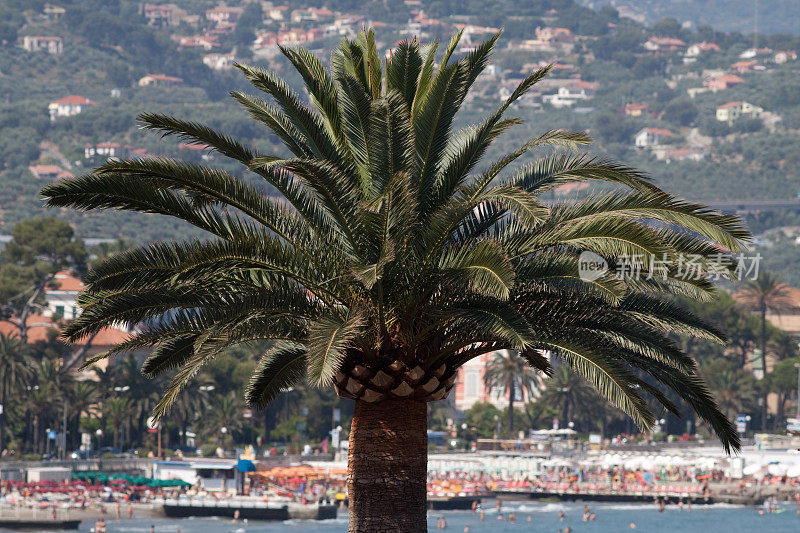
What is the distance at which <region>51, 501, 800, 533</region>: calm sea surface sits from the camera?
282ft

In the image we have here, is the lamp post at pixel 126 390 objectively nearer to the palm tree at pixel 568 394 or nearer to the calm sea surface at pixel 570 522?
the calm sea surface at pixel 570 522

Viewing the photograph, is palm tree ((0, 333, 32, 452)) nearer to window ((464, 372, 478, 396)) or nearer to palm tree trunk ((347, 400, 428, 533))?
window ((464, 372, 478, 396))

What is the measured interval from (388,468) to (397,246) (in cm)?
225

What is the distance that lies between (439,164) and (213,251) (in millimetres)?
2808

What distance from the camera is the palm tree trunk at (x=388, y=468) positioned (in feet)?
46.0

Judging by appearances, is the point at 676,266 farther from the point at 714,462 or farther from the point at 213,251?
the point at 714,462

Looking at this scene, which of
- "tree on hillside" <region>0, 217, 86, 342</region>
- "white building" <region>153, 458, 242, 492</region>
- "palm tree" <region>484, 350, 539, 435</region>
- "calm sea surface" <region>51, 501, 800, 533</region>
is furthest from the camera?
"palm tree" <region>484, 350, 539, 435</region>

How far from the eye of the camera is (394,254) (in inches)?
516

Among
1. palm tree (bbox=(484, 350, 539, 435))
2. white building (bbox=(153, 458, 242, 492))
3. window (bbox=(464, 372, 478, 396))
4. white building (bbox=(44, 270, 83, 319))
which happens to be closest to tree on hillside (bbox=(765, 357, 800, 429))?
palm tree (bbox=(484, 350, 539, 435))

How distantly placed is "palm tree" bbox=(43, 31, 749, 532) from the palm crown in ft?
0.07


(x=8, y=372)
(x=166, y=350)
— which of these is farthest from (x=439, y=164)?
(x=8, y=372)

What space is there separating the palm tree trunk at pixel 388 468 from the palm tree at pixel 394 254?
0.07 ft

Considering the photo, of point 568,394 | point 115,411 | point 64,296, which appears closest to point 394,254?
point 115,411

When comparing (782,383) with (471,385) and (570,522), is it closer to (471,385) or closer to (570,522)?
(471,385)
